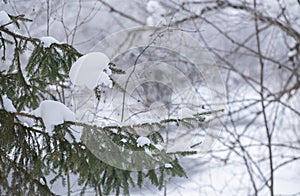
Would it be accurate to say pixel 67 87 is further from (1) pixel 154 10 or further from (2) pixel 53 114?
(1) pixel 154 10

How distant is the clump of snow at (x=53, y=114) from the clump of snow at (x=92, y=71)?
0.13m

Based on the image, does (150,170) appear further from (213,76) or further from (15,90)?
(213,76)

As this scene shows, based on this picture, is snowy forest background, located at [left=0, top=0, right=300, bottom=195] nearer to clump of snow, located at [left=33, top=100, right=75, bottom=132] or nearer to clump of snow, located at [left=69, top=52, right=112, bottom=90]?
clump of snow, located at [left=33, top=100, right=75, bottom=132]

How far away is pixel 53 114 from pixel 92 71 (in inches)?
8.7

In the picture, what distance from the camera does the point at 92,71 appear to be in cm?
168

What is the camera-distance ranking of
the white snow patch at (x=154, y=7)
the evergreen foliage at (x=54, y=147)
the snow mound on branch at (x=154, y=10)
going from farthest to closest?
the white snow patch at (x=154, y=7)
the snow mound on branch at (x=154, y=10)
the evergreen foliage at (x=54, y=147)

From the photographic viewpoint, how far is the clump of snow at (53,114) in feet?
5.63

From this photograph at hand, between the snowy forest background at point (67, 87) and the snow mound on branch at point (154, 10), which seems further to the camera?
the snow mound on branch at point (154, 10)

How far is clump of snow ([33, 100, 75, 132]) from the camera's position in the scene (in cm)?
172

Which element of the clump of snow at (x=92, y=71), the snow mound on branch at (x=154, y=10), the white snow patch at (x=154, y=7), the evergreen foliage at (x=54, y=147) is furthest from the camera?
the white snow patch at (x=154, y=7)

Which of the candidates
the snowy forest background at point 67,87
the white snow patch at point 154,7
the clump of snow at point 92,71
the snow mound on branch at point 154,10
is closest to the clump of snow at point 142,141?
the snowy forest background at point 67,87

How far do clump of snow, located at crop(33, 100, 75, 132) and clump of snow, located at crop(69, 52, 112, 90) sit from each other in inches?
5.1

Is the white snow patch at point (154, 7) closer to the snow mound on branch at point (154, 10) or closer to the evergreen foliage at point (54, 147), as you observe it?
the snow mound on branch at point (154, 10)

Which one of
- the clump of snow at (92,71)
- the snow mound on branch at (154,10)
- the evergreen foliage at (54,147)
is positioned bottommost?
the evergreen foliage at (54,147)
